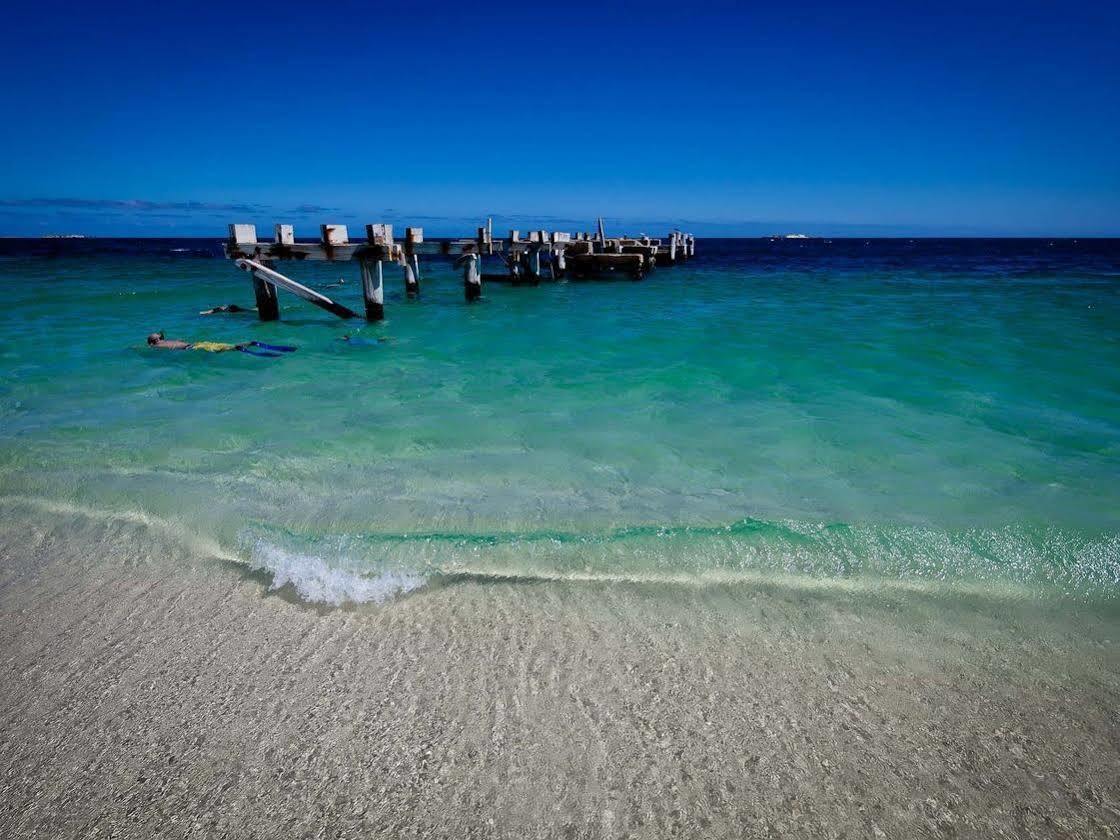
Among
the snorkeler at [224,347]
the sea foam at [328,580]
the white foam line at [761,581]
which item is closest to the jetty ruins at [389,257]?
the snorkeler at [224,347]

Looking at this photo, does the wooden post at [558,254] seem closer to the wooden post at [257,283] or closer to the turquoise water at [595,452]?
the wooden post at [257,283]

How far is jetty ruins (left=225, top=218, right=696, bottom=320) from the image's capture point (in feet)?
44.9

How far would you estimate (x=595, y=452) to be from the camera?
241 inches

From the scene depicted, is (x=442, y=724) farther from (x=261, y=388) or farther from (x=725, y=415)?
(x=261, y=388)

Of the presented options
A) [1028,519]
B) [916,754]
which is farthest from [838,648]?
[1028,519]

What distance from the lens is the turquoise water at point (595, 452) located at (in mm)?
4047

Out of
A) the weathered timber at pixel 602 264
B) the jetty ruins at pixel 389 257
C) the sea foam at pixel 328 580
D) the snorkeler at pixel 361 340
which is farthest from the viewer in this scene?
the weathered timber at pixel 602 264

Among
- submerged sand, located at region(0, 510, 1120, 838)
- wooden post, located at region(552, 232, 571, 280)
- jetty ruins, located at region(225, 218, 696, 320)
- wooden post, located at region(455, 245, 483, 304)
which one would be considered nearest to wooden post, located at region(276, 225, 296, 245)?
jetty ruins, located at region(225, 218, 696, 320)

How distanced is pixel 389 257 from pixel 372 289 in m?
1.42

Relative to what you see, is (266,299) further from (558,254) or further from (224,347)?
(558,254)

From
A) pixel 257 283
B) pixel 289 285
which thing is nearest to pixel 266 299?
pixel 257 283

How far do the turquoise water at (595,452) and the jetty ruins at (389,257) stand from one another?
1.68m

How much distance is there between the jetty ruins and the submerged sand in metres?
11.3

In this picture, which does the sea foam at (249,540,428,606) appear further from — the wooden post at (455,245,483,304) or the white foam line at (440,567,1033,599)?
the wooden post at (455,245,483,304)
